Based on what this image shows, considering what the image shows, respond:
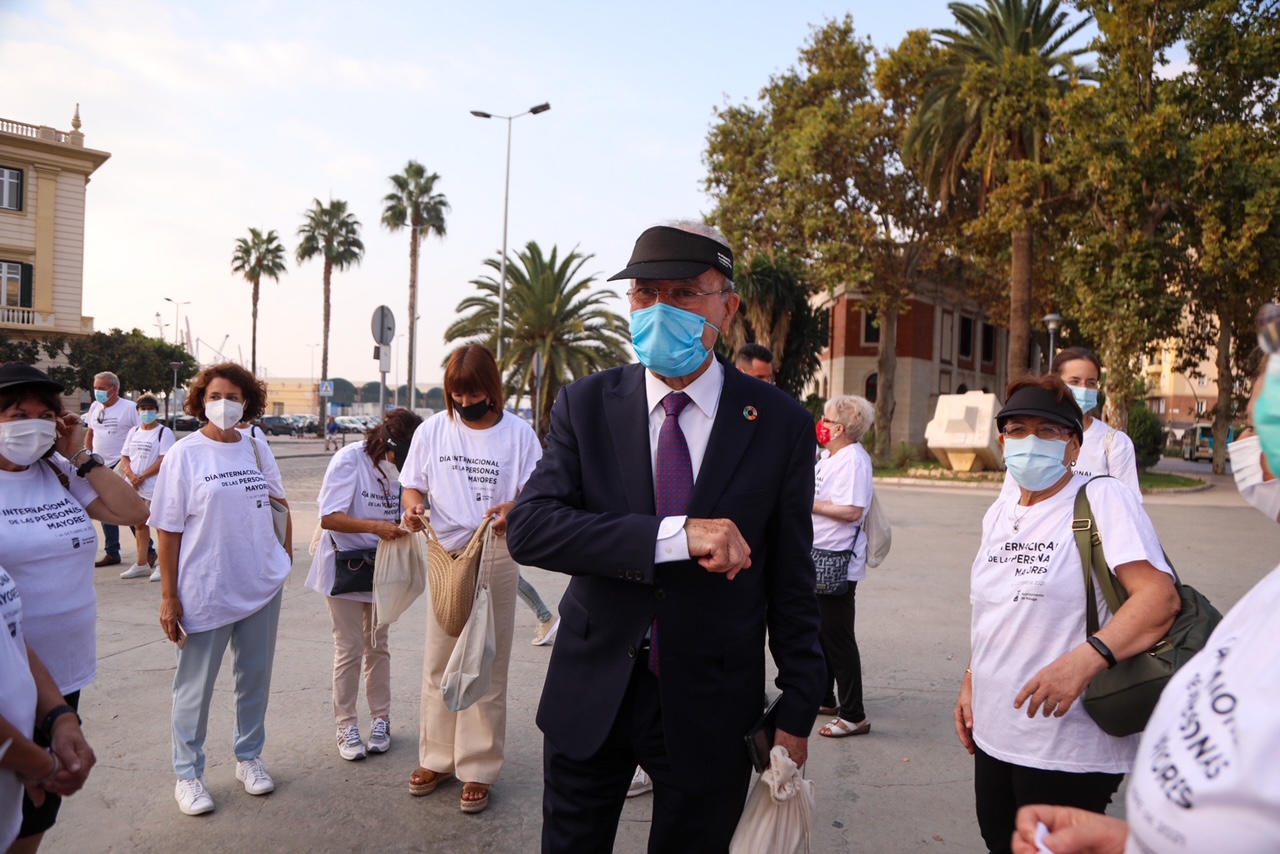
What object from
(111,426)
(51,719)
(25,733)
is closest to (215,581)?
(51,719)

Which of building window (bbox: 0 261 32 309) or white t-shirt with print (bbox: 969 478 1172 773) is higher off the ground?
building window (bbox: 0 261 32 309)

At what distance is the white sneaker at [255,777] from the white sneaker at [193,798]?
17 cm

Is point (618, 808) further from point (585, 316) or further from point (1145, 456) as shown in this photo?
point (1145, 456)

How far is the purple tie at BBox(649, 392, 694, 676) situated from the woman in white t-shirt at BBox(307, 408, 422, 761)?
2455 millimetres

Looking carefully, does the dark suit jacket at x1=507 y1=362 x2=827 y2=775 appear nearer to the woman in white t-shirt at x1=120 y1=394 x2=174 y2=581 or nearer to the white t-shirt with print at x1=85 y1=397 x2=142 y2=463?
the woman in white t-shirt at x1=120 y1=394 x2=174 y2=581

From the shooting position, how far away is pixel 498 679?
404 cm

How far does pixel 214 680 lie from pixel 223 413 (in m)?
1.23

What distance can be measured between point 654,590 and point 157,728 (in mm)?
3798

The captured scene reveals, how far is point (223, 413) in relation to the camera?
4.13 m

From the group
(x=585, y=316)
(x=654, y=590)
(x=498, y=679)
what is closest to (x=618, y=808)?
(x=654, y=590)

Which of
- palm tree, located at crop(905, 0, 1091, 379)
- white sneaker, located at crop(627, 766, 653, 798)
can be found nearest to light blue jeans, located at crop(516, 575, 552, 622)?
white sneaker, located at crop(627, 766, 653, 798)

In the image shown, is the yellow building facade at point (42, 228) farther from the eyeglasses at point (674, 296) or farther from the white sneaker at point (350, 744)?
the eyeglasses at point (674, 296)

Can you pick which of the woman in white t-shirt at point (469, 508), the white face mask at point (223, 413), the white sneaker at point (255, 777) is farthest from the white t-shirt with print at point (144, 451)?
the woman in white t-shirt at point (469, 508)

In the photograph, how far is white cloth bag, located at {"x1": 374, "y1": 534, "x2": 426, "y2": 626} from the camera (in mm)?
4277
